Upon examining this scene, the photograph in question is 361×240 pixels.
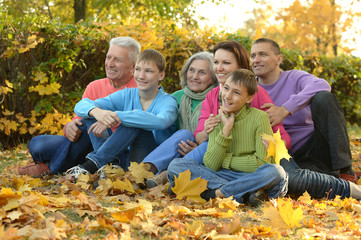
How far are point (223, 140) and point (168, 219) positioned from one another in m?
0.96

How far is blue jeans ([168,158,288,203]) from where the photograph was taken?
120 inches

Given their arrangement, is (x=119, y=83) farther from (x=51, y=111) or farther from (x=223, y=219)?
(x=223, y=219)

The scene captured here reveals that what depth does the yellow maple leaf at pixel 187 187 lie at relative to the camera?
3188mm

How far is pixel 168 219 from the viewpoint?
8.05 feet

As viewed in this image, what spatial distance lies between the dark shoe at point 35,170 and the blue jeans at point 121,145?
0.62 m

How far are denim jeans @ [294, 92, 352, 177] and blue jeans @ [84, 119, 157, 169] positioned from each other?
139 cm

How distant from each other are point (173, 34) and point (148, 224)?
449 centimetres

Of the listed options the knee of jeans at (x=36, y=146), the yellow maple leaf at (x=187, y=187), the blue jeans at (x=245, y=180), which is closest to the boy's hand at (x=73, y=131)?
the knee of jeans at (x=36, y=146)

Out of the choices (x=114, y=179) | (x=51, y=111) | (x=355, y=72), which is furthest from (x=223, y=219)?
(x=355, y=72)

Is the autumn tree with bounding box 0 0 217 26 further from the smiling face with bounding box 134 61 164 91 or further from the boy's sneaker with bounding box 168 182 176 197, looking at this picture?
the boy's sneaker with bounding box 168 182 176 197

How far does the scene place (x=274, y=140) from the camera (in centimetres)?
312

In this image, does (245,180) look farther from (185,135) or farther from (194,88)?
(194,88)

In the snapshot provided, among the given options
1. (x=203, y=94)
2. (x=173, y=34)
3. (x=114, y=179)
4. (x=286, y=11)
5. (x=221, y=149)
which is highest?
(x=286, y=11)

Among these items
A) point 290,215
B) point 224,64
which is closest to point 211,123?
point 224,64
